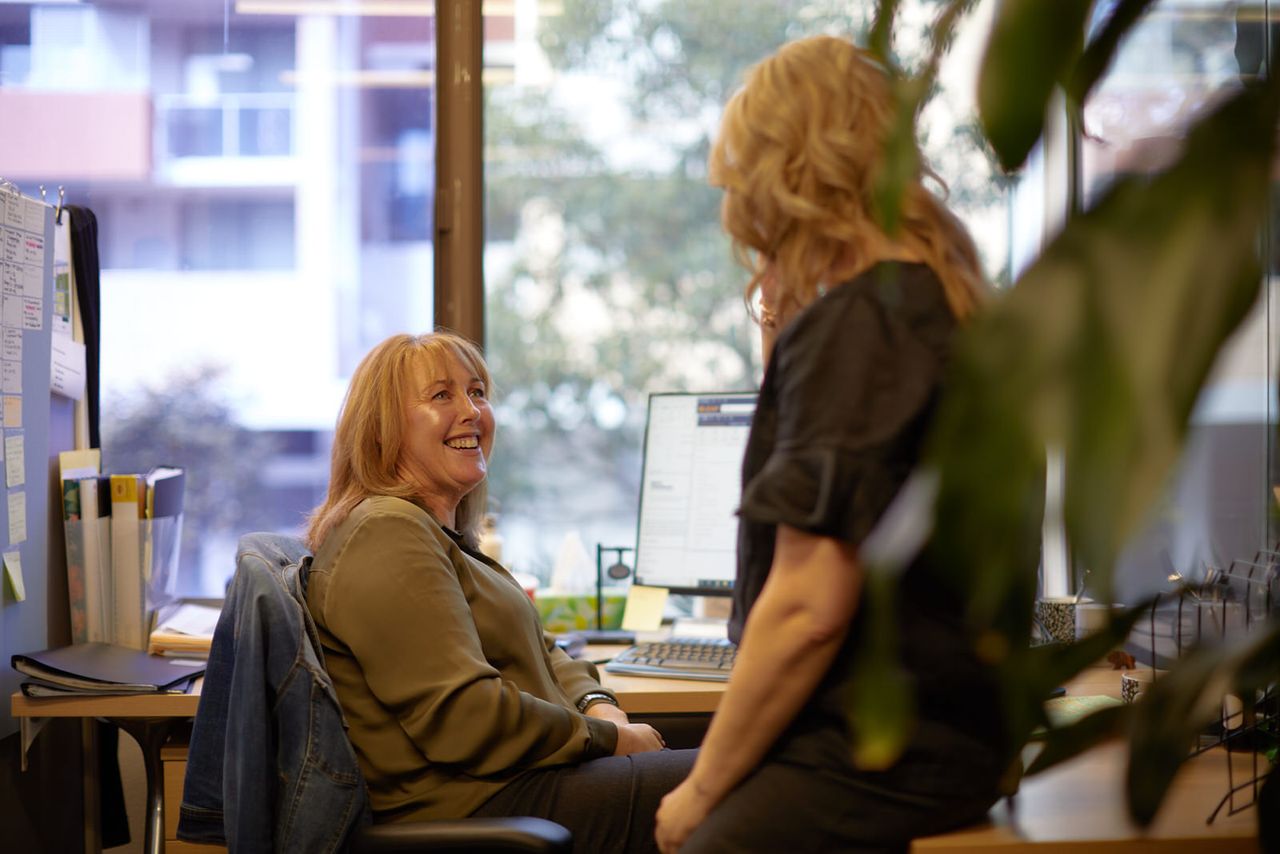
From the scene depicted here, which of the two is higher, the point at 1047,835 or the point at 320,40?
the point at 320,40

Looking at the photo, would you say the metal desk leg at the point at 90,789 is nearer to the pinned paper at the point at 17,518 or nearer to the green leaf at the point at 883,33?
the pinned paper at the point at 17,518

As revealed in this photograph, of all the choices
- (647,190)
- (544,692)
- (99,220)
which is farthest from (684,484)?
(99,220)

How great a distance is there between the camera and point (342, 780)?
5.06 feet

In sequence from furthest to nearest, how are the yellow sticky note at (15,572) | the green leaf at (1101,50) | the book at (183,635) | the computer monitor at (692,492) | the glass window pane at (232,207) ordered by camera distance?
the glass window pane at (232,207) → the computer monitor at (692,492) → the book at (183,635) → the yellow sticky note at (15,572) → the green leaf at (1101,50)

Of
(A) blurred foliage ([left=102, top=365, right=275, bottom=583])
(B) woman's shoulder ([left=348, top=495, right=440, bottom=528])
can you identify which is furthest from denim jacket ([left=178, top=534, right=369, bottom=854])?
(A) blurred foliage ([left=102, top=365, right=275, bottom=583])

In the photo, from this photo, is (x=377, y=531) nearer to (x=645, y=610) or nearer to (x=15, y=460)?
(x=15, y=460)

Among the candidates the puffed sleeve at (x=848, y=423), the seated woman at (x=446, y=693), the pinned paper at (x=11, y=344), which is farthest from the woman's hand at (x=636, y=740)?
the pinned paper at (x=11, y=344)

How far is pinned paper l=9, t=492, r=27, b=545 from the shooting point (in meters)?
2.09

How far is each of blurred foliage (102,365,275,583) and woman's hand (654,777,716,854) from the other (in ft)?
6.04

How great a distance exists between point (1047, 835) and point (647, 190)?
2.32 m

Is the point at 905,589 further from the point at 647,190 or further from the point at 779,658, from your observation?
the point at 647,190

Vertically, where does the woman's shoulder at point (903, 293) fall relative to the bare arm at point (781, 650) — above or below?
above

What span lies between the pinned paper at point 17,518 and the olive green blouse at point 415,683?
679mm

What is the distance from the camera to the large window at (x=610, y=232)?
3.02 meters
